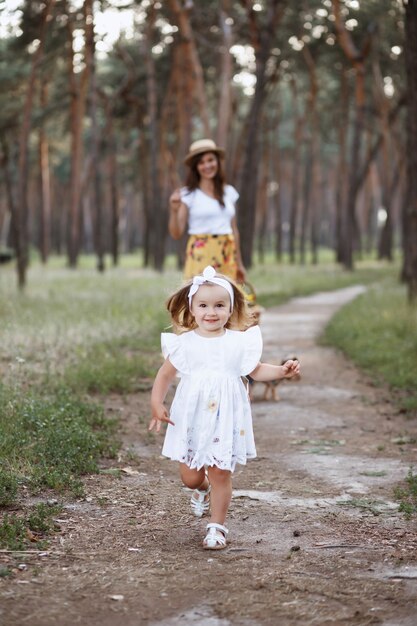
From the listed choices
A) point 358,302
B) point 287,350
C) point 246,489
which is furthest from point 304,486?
point 358,302

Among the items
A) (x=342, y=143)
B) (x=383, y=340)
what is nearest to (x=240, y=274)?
(x=383, y=340)

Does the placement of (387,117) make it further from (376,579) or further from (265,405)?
(376,579)

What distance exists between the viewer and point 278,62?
3133 cm

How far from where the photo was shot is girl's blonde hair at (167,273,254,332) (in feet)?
17.0

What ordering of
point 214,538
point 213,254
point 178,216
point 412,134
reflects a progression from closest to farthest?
1. point 214,538
2. point 178,216
3. point 213,254
4. point 412,134

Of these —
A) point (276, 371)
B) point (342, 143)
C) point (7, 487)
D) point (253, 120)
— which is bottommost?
point (7, 487)

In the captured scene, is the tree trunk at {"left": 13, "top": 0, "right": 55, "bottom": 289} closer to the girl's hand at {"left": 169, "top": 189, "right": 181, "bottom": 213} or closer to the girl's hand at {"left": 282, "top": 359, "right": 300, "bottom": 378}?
the girl's hand at {"left": 169, "top": 189, "right": 181, "bottom": 213}

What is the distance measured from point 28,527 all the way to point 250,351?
150 cm

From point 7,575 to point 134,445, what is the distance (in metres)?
3.09

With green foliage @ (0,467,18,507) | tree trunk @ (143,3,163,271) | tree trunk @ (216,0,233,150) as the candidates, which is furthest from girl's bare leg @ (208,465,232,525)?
tree trunk @ (143,3,163,271)

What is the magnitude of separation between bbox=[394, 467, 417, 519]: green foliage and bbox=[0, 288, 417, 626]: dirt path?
0.07 m

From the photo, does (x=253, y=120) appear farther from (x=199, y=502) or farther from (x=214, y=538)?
(x=214, y=538)

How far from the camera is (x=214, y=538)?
472 centimetres

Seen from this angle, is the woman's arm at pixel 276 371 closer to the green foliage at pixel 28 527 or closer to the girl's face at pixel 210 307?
the girl's face at pixel 210 307
